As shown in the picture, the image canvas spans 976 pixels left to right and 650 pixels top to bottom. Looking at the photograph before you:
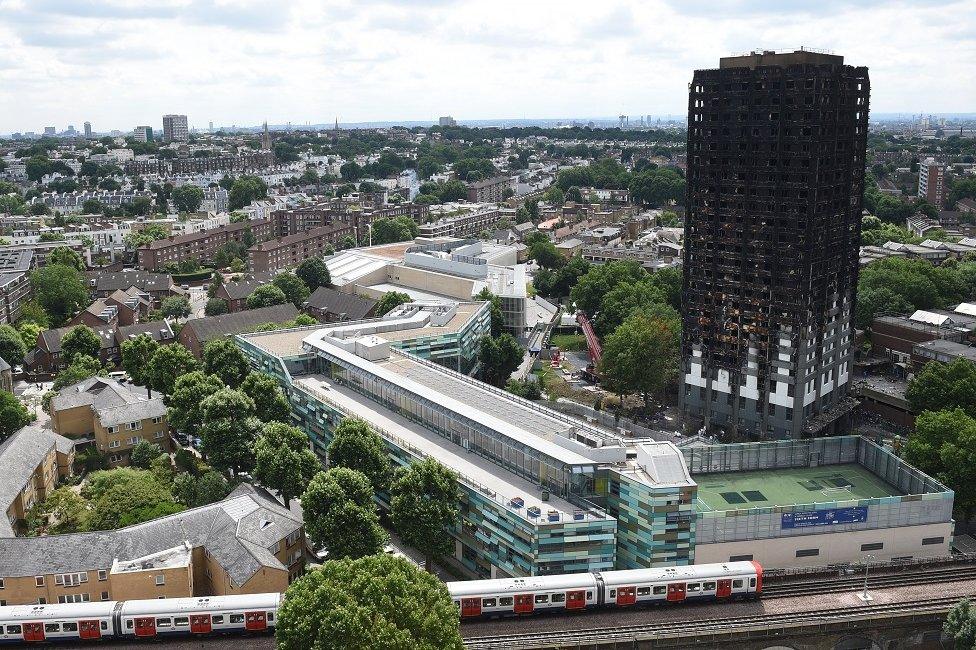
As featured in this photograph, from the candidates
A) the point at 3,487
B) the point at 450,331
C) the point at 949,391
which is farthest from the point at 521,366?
the point at 3,487

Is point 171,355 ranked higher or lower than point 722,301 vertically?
A: lower

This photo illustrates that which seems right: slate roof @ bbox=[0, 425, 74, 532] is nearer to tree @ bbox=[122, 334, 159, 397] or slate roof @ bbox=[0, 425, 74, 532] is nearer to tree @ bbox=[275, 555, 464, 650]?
tree @ bbox=[122, 334, 159, 397]

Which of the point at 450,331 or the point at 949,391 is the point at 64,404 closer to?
the point at 450,331

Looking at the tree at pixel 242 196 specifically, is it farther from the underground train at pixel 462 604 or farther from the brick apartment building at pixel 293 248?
the underground train at pixel 462 604

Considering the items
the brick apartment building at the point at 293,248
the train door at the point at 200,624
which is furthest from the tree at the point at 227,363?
the brick apartment building at the point at 293,248

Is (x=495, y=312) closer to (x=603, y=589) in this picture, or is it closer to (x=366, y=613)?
(x=603, y=589)

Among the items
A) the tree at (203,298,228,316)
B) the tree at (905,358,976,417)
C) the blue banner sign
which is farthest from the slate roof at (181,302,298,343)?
the tree at (905,358,976,417)
